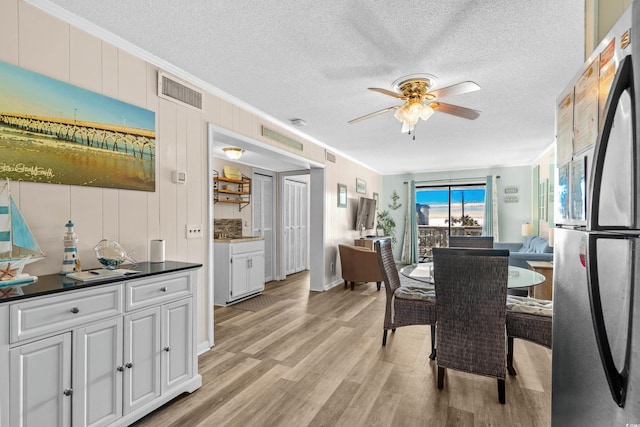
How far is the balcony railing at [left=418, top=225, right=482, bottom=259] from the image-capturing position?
27.5 ft

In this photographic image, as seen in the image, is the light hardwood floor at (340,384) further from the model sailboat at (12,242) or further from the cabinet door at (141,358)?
the model sailboat at (12,242)

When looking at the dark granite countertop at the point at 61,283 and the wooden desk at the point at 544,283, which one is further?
the wooden desk at the point at 544,283

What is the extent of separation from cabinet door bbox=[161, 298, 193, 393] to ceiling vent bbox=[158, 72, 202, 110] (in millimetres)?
1678

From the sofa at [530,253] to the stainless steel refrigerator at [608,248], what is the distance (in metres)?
4.03

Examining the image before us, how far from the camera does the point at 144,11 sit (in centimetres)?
195

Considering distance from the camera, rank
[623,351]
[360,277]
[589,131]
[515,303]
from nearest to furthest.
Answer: [623,351] → [589,131] → [515,303] → [360,277]

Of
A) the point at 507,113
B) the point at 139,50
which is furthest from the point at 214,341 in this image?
the point at 507,113

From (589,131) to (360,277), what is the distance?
187 inches

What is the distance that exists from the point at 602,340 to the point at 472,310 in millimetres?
1421

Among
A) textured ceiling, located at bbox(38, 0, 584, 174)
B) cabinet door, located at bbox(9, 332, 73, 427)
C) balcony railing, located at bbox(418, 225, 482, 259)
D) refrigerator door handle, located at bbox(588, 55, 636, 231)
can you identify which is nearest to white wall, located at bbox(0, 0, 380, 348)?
textured ceiling, located at bbox(38, 0, 584, 174)

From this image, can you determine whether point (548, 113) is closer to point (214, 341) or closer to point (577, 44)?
point (577, 44)

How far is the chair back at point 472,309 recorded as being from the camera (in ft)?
7.06

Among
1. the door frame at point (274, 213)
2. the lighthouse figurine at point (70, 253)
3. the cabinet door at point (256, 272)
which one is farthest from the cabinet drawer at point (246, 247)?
the lighthouse figurine at point (70, 253)

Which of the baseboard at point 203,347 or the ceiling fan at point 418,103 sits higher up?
the ceiling fan at point 418,103
